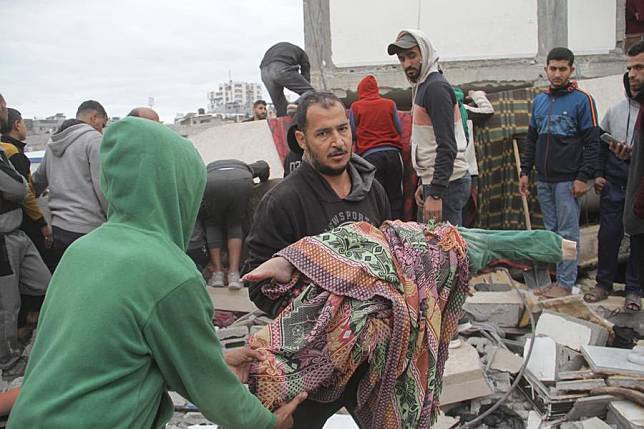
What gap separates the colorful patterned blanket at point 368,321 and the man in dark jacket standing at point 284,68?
4.59 meters

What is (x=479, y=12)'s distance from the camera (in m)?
8.38

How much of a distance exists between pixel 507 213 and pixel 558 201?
1340mm

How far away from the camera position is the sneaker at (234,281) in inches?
216

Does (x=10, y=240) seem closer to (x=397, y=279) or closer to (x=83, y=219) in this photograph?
(x=83, y=219)

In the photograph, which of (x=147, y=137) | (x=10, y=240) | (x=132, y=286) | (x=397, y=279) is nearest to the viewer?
(x=132, y=286)

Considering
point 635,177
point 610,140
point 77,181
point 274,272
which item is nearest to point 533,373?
point 635,177

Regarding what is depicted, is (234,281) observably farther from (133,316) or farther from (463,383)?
(133,316)

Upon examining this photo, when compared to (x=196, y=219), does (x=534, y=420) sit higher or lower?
lower

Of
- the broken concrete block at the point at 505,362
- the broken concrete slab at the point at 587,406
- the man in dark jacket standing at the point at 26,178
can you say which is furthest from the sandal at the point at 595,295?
the man in dark jacket standing at the point at 26,178

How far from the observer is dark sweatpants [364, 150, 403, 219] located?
534cm

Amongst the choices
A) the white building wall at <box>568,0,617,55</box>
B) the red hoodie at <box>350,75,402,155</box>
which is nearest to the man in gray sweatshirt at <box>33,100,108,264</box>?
the red hoodie at <box>350,75,402,155</box>

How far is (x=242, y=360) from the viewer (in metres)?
1.99

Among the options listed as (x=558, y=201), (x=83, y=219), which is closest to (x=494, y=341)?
(x=558, y=201)

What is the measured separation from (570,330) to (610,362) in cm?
64
